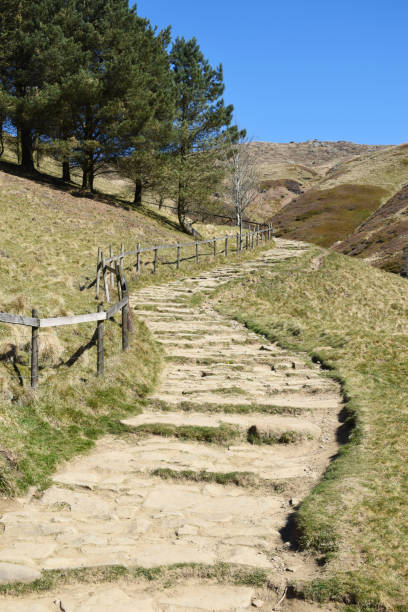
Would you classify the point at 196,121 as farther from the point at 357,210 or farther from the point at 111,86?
the point at 357,210

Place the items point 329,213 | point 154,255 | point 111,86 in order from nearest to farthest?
point 154,255 → point 111,86 → point 329,213

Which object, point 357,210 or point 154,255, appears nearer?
point 154,255

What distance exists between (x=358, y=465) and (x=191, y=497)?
2.32 metres

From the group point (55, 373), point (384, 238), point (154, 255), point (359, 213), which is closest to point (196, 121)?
point (154, 255)

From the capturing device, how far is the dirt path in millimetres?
4695

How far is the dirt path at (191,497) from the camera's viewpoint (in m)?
4.70

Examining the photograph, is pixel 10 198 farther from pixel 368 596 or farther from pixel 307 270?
pixel 368 596

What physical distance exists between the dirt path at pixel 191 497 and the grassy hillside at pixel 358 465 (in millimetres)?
298

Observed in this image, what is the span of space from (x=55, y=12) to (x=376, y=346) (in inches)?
1324

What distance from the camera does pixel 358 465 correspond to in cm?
695

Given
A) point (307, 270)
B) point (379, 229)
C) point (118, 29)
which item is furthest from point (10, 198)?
point (379, 229)

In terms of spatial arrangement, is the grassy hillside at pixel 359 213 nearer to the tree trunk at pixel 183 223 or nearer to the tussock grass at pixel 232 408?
the tree trunk at pixel 183 223

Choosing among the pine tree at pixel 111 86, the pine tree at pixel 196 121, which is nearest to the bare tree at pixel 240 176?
the pine tree at pixel 196 121

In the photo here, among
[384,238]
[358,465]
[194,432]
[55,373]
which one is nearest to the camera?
[358,465]
